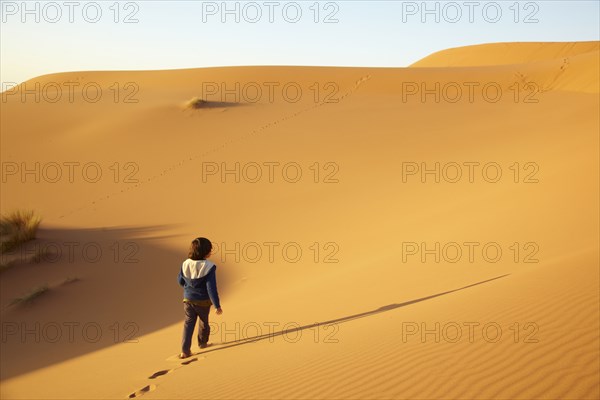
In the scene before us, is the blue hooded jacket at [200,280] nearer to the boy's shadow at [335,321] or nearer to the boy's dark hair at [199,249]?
the boy's dark hair at [199,249]

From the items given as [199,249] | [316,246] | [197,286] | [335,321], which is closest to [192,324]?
[197,286]

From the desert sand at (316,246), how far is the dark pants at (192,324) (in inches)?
9.1

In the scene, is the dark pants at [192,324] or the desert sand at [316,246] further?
the dark pants at [192,324]

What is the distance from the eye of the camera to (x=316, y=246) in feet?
33.0

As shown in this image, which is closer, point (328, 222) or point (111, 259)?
point (111, 259)

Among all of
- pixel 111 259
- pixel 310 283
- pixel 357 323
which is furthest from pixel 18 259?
pixel 357 323

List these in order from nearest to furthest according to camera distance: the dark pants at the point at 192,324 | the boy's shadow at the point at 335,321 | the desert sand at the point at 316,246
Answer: the desert sand at the point at 316,246, the dark pants at the point at 192,324, the boy's shadow at the point at 335,321

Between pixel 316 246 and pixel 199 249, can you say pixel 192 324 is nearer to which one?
pixel 199 249

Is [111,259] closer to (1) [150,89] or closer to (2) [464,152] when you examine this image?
(2) [464,152]

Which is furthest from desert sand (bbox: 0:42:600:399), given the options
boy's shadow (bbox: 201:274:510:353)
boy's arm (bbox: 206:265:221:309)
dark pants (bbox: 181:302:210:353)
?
boy's arm (bbox: 206:265:221:309)

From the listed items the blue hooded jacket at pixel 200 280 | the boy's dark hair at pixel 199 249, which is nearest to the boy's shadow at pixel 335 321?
the blue hooded jacket at pixel 200 280

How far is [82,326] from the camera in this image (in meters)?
7.56

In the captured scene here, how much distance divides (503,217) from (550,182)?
5.57ft

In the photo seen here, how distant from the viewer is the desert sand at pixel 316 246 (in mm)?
3994
